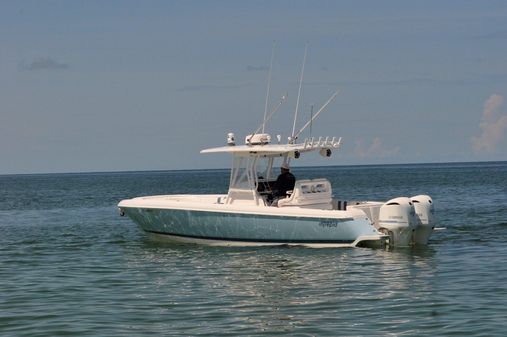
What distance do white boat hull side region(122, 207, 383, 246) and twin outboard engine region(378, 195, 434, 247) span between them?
1.18 feet

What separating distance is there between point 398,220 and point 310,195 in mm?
2407

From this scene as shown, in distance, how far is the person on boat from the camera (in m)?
22.5

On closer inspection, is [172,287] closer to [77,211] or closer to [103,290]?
[103,290]

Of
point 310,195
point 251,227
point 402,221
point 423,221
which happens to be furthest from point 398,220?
point 251,227

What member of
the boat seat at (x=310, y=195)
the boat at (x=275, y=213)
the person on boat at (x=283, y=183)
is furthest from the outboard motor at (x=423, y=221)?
the person on boat at (x=283, y=183)

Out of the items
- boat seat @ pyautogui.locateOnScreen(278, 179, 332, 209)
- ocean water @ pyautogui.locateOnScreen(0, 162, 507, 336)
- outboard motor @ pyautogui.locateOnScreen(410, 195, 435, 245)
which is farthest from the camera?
boat seat @ pyautogui.locateOnScreen(278, 179, 332, 209)

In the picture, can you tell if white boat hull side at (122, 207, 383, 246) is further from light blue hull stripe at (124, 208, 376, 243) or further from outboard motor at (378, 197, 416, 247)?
outboard motor at (378, 197, 416, 247)

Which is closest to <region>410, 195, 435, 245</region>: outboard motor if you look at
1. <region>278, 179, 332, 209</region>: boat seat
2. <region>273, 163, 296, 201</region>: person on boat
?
<region>278, 179, 332, 209</region>: boat seat

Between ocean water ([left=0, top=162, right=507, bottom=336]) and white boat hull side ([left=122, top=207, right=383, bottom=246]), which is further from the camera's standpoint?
white boat hull side ([left=122, top=207, right=383, bottom=246])

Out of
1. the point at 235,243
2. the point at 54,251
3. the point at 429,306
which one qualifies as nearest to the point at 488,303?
the point at 429,306

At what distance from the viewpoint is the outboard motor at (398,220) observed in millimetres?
20531

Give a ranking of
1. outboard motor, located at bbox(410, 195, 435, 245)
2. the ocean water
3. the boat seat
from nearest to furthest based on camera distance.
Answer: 1. the ocean water
2. outboard motor, located at bbox(410, 195, 435, 245)
3. the boat seat

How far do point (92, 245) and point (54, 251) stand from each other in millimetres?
1627

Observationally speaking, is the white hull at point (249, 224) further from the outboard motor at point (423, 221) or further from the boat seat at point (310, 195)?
the outboard motor at point (423, 221)
